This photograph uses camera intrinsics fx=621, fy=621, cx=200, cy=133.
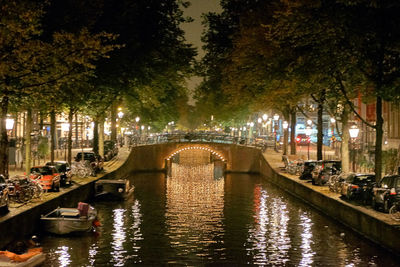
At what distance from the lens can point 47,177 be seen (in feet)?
104

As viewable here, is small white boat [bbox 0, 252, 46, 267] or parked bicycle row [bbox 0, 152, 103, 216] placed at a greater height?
parked bicycle row [bbox 0, 152, 103, 216]

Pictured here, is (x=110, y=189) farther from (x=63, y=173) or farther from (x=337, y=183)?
(x=337, y=183)

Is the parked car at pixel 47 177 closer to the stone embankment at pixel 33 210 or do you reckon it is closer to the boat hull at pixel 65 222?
the stone embankment at pixel 33 210

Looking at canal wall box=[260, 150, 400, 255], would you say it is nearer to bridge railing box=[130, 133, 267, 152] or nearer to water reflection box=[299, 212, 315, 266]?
water reflection box=[299, 212, 315, 266]

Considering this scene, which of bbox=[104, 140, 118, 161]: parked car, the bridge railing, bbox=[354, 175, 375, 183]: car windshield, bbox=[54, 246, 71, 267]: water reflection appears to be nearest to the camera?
bbox=[54, 246, 71, 267]: water reflection

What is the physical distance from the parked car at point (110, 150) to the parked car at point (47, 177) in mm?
26088

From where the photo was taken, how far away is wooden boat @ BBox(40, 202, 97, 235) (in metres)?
25.9

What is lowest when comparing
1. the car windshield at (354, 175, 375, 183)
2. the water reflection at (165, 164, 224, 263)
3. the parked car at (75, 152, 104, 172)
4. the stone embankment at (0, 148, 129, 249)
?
the water reflection at (165, 164, 224, 263)

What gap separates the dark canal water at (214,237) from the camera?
22.4m

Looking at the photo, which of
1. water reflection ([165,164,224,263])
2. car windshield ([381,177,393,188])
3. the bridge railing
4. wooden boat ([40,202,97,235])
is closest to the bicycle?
car windshield ([381,177,393,188])

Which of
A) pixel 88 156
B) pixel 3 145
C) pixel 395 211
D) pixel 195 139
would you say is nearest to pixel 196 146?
pixel 195 139

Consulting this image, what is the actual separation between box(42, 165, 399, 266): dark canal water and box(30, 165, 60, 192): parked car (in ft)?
10.0

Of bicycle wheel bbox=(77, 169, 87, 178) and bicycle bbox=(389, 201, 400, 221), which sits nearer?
bicycle bbox=(389, 201, 400, 221)

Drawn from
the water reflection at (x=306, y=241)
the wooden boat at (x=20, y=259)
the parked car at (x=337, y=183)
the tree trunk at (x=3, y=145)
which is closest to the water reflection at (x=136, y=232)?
the wooden boat at (x=20, y=259)
